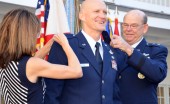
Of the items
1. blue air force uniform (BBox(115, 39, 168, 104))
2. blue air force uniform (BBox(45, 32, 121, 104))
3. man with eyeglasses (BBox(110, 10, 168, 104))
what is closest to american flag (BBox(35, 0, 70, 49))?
man with eyeglasses (BBox(110, 10, 168, 104))

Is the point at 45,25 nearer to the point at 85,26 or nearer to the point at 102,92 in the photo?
the point at 85,26

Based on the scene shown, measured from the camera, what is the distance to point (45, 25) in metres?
4.49

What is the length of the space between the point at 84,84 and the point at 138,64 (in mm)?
544

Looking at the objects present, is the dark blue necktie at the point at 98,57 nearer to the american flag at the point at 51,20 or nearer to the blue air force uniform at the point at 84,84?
the blue air force uniform at the point at 84,84

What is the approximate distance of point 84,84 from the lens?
2.69m

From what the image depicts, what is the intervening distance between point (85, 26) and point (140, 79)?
690 millimetres

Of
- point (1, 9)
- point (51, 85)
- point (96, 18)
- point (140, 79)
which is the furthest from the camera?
point (1, 9)

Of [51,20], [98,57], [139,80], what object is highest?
[51,20]

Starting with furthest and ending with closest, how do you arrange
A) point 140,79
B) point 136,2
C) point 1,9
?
point 136,2, point 1,9, point 140,79

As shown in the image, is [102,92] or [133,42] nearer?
[102,92]

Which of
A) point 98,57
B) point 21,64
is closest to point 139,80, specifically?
point 98,57

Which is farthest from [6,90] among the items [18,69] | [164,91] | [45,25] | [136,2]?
[164,91]

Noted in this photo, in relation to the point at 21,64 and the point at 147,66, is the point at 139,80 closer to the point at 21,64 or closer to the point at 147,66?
the point at 147,66

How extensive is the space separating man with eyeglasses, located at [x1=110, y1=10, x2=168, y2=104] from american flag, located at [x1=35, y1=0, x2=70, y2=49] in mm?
1008
